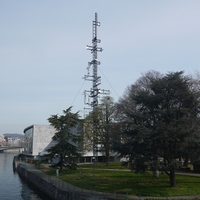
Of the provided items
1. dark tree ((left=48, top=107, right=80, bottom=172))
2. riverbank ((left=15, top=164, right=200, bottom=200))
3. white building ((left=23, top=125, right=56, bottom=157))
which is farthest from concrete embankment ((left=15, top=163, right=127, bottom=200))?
white building ((left=23, top=125, right=56, bottom=157))

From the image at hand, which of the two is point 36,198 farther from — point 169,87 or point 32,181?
point 169,87

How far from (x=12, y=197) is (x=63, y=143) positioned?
16283 mm

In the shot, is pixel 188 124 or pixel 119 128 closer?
pixel 188 124

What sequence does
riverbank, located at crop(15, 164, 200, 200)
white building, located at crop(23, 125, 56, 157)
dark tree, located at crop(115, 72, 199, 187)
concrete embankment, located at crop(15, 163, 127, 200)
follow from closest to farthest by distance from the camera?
concrete embankment, located at crop(15, 163, 127, 200)
riverbank, located at crop(15, 164, 200, 200)
dark tree, located at crop(115, 72, 199, 187)
white building, located at crop(23, 125, 56, 157)

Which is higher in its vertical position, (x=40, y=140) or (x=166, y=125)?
(x=166, y=125)

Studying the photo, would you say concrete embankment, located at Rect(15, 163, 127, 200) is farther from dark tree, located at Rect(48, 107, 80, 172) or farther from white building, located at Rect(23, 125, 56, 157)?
white building, located at Rect(23, 125, 56, 157)

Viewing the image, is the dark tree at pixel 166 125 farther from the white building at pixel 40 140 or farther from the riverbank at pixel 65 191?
the white building at pixel 40 140

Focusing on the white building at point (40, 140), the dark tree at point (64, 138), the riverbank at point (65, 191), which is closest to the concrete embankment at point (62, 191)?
the riverbank at point (65, 191)

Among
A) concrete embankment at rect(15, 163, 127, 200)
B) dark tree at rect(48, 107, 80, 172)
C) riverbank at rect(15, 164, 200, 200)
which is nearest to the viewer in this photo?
concrete embankment at rect(15, 163, 127, 200)

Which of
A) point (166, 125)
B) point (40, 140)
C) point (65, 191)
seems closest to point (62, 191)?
point (65, 191)

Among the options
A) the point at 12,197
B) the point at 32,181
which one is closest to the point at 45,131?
the point at 32,181

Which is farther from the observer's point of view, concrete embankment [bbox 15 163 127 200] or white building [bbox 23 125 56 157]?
white building [bbox 23 125 56 157]

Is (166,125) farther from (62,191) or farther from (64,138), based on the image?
(64,138)

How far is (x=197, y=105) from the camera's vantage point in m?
34.6
